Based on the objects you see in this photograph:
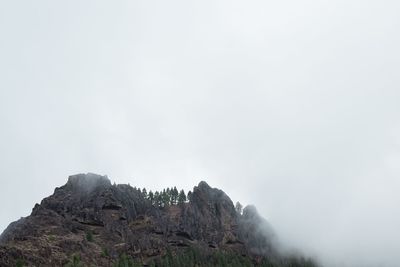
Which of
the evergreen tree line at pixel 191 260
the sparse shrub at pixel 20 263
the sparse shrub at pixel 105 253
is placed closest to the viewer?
the sparse shrub at pixel 20 263

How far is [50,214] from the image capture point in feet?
653

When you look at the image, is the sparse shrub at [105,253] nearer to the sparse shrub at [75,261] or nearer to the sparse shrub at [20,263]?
the sparse shrub at [75,261]

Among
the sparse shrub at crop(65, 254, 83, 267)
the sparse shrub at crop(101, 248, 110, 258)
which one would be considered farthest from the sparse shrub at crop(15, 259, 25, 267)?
the sparse shrub at crop(101, 248, 110, 258)

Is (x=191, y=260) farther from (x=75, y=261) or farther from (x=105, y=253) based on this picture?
(x=75, y=261)

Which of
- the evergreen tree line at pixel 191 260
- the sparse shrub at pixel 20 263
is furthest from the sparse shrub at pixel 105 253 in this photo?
the sparse shrub at pixel 20 263

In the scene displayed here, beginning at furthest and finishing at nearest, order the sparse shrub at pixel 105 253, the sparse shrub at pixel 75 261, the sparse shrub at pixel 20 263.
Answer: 1. the sparse shrub at pixel 105 253
2. the sparse shrub at pixel 75 261
3. the sparse shrub at pixel 20 263

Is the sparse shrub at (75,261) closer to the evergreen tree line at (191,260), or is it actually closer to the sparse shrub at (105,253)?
the sparse shrub at (105,253)

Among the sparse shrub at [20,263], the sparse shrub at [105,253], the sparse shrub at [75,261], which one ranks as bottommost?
the sparse shrub at [20,263]

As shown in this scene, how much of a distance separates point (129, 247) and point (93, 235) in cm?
1699

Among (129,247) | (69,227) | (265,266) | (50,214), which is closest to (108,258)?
(129,247)

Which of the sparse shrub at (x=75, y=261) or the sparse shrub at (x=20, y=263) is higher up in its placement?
the sparse shrub at (x=75, y=261)

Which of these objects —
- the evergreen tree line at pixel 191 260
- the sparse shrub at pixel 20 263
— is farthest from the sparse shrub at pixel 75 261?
the sparse shrub at pixel 20 263

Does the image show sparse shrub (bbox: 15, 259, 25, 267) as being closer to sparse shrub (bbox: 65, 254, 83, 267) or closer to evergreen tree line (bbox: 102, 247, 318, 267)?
sparse shrub (bbox: 65, 254, 83, 267)

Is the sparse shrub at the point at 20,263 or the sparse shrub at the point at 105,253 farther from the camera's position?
the sparse shrub at the point at 105,253
